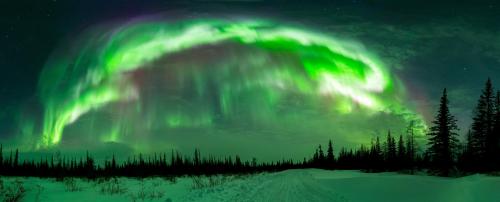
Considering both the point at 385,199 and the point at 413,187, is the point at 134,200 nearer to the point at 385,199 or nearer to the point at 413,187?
the point at 385,199

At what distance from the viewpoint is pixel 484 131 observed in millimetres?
52188

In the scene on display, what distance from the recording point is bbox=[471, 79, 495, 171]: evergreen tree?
49.8m

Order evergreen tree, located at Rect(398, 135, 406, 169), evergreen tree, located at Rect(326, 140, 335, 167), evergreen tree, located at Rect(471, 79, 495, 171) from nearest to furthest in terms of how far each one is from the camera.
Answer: evergreen tree, located at Rect(471, 79, 495, 171) < evergreen tree, located at Rect(398, 135, 406, 169) < evergreen tree, located at Rect(326, 140, 335, 167)

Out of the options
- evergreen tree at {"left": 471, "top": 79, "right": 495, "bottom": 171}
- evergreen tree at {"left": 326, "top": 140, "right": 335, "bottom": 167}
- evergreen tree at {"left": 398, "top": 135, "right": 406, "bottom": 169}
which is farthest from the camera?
evergreen tree at {"left": 326, "top": 140, "right": 335, "bottom": 167}

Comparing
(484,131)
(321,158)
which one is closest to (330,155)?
(321,158)

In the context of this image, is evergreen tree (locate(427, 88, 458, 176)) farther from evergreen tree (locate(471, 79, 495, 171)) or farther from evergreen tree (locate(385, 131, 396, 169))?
evergreen tree (locate(385, 131, 396, 169))

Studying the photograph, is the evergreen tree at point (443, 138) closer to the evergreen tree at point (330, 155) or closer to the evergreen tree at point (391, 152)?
the evergreen tree at point (391, 152)

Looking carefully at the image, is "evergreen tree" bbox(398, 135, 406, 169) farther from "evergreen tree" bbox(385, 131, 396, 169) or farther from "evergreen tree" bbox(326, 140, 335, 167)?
"evergreen tree" bbox(326, 140, 335, 167)

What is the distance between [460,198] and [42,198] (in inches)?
663

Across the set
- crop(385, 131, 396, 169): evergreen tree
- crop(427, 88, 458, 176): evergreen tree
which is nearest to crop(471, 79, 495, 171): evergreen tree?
crop(427, 88, 458, 176): evergreen tree

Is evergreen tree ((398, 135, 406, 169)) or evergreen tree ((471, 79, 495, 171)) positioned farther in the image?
evergreen tree ((398, 135, 406, 169))

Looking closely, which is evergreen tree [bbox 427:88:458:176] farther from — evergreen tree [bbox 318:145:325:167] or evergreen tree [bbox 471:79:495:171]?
evergreen tree [bbox 318:145:325:167]

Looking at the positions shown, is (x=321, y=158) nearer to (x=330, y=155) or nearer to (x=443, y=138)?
(x=330, y=155)

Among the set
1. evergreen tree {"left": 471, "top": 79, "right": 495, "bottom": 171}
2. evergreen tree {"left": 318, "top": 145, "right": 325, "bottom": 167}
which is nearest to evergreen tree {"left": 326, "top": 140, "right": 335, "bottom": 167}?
evergreen tree {"left": 318, "top": 145, "right": 325, "bottom": 167}
